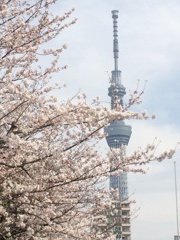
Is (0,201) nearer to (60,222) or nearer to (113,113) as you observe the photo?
(60,222)

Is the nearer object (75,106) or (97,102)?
(75,106)

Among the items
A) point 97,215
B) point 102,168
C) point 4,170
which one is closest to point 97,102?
point 102,168

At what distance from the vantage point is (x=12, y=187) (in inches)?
336

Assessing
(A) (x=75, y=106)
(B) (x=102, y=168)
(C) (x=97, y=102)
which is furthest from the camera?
(C) (x=97, y=102)

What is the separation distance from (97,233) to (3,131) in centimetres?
418

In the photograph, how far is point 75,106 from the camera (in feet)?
27.5

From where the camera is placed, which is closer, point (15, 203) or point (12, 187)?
point (12, 187)

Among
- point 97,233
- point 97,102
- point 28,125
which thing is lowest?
point 97,233

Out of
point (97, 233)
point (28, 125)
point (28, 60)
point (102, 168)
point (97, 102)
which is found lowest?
point (97, 233)

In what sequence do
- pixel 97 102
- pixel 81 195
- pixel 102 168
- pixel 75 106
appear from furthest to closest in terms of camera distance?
pixel 81 195, pixel 97 102, pixel 102 168, pixel 75 106

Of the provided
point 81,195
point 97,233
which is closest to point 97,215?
point 97,233

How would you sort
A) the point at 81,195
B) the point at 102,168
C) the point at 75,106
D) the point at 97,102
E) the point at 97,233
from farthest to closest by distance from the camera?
the point at 97,233
the point at 81,195
the point at 97,102
the point at 102,168
the point at 75,106

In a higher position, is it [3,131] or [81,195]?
[3,131]

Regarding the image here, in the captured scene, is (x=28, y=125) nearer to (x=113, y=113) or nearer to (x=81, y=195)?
(x=113, y=113)
